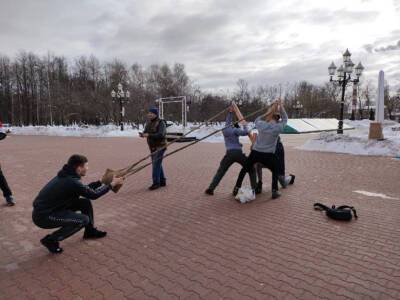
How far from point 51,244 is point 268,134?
3793mm

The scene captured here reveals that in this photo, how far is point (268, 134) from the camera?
219 inches

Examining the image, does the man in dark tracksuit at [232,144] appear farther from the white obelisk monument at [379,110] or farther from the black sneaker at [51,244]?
the white obelisk monument at [379,110]

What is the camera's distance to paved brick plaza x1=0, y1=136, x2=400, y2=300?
291 cm

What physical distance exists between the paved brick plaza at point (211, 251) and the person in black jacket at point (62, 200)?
0.27 metres

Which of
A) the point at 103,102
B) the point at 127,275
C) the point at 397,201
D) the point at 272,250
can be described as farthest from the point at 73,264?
the point at 103,102

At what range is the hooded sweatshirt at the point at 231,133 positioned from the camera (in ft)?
18.7

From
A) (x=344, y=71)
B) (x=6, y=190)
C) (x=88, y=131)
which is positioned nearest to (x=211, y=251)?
(x=6, y=190)

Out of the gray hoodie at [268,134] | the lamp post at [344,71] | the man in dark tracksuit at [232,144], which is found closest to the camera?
the gray hoodie at [268,134]

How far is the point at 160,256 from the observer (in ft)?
11.8

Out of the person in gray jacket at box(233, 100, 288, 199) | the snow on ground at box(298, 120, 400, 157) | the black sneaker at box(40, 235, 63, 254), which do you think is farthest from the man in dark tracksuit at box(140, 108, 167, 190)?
the snow on ground at box(298, 120, 400, 157)

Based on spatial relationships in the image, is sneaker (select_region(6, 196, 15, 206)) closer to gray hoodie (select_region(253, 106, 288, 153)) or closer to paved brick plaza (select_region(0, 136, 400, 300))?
paved brick plaza (select_region(0, 136, 400, 300))

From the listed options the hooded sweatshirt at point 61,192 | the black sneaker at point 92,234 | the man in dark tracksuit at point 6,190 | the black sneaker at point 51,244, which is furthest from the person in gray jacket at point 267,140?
the man in dark tracksuit at point 6,190

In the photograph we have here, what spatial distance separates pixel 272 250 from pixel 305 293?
917 mm

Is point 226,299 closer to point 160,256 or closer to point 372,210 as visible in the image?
point 160,256
